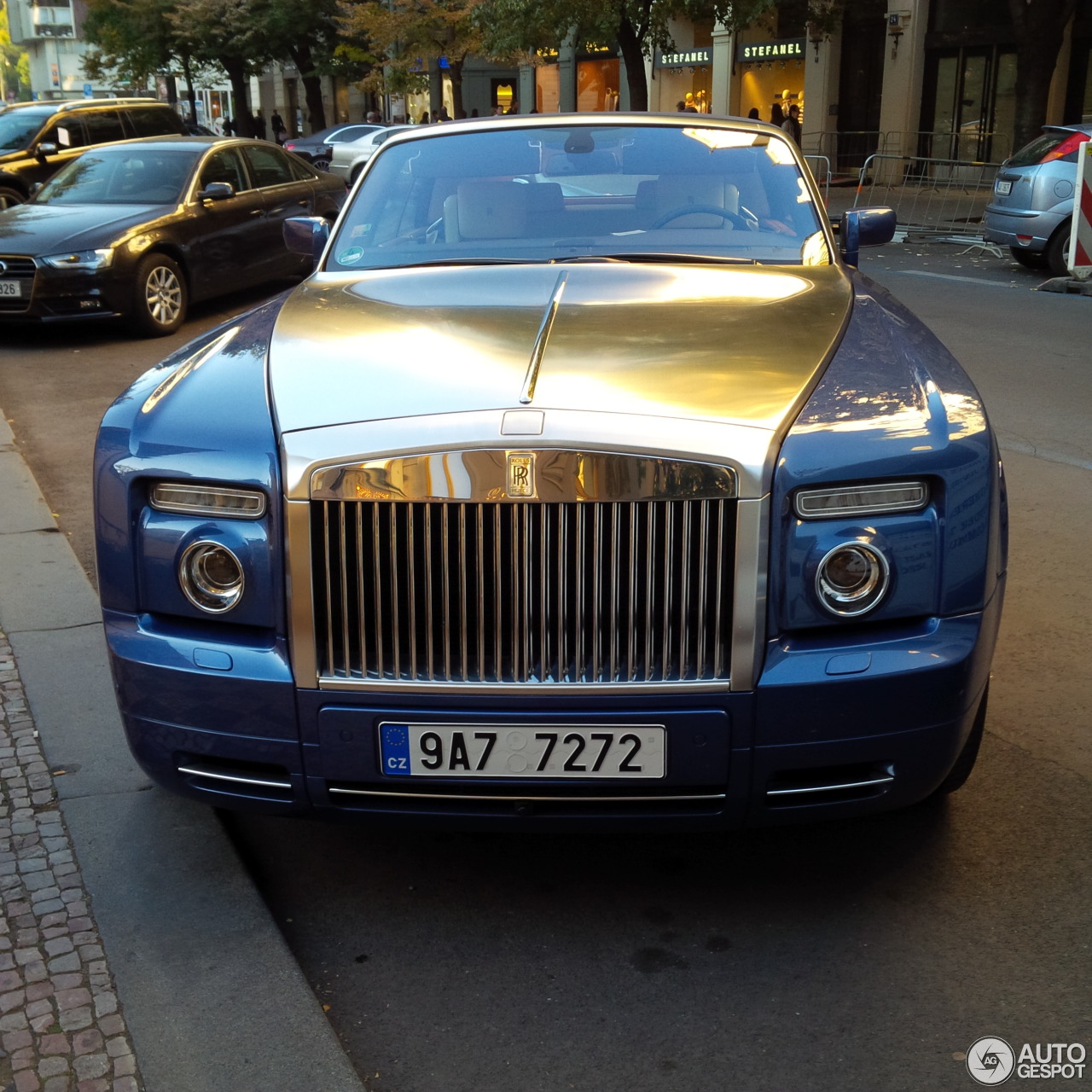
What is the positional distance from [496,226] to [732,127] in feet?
3.11

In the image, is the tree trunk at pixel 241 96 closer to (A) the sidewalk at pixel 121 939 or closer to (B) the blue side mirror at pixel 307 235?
(B) the blue side mirror at pixel 307 235

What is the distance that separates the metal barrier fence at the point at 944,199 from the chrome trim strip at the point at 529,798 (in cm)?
1666

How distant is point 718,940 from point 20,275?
380 inches

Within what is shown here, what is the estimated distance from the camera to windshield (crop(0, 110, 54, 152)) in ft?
64.5

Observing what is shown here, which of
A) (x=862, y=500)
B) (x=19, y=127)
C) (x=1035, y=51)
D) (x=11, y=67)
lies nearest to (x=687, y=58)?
(x=1035, y=51)

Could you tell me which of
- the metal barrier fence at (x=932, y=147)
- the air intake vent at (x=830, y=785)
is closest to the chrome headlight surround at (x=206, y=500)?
the air intake vent at (x=830, y=785)

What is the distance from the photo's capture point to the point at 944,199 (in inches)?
762

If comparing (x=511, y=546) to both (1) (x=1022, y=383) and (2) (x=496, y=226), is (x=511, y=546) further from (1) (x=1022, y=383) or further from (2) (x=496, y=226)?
(1) (x=1022, y=383)

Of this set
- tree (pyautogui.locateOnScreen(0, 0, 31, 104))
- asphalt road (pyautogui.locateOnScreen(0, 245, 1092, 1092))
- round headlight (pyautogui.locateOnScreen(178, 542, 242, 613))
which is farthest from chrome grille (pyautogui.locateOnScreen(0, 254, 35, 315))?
tree (pyautogui.locateOnScreen(0, 0, 31, 104))

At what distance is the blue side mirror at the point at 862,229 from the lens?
488 centimetres

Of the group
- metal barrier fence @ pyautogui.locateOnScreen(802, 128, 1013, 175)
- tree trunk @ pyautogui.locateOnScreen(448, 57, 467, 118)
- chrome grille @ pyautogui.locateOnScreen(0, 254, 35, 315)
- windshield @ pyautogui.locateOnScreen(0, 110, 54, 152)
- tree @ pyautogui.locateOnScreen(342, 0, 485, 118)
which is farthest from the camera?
tree trunk @ pyautogui.locateOnScreen(448, 57, 467, 118)

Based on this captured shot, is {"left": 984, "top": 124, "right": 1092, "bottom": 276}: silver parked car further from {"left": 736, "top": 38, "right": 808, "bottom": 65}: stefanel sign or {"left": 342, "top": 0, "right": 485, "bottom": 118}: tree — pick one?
{"left": 736, "top": 38, "right": 808, "bottom": 65}: stefanel sign

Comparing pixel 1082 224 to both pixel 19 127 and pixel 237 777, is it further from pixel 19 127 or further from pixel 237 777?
pixel 19 127

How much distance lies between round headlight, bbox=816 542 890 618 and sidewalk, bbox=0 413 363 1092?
1.27 metres
